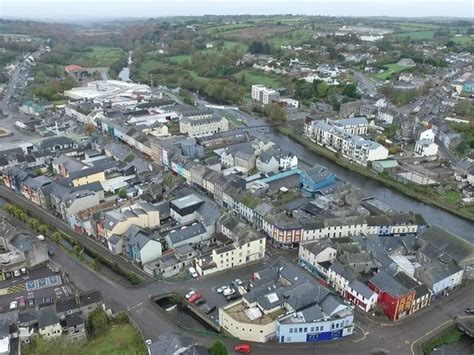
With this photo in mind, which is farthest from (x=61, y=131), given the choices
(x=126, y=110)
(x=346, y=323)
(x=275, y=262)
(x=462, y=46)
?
(x=462, y=46)

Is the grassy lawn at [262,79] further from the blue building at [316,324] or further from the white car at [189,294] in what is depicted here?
the blue building at [316,324]

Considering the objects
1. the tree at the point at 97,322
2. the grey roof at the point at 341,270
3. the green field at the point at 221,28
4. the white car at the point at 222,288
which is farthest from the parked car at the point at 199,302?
the green field at the point at 221,28

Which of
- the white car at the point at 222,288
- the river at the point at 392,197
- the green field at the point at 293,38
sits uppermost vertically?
the green field at the point at 293,38

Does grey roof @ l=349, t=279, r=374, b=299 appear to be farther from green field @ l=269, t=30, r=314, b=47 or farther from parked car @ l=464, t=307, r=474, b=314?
green field @ l=269, t=30, r=314, b=47

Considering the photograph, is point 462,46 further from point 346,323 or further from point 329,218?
point 346,323

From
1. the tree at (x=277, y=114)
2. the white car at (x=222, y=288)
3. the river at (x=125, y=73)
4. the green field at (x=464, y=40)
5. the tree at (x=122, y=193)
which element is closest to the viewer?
the white car at (x=222, y=288)

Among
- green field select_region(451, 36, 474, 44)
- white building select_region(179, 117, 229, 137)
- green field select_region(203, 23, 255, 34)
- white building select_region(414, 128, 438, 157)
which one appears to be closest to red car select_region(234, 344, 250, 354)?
white building select_region(414, 128, 438, 157)
